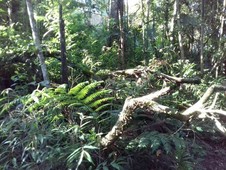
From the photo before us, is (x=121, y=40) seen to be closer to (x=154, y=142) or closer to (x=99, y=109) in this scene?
(x=99, y=109)

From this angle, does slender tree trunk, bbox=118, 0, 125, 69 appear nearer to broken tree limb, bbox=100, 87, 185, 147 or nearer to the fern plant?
the fern plant

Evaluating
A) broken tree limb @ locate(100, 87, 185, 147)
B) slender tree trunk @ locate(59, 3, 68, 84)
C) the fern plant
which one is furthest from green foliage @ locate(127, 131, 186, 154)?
slender tree trunk @ locate(59, 3, 68, 84)

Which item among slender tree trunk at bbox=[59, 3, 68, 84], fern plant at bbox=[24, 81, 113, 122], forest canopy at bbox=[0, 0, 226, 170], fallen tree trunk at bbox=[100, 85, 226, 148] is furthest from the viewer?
slender tree trunk at bbox=[59, 3, 68, 84]

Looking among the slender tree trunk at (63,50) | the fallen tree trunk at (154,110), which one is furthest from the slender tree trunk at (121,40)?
the fallen tree trunk at (154,110)

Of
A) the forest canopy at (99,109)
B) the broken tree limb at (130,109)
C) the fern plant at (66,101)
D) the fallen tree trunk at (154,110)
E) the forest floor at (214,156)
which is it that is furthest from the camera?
the forest floor at (214,156)

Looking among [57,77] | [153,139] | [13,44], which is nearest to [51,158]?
[153,139]

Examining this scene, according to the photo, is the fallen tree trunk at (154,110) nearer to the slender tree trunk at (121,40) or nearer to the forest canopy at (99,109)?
the forest canopy at (99,109)

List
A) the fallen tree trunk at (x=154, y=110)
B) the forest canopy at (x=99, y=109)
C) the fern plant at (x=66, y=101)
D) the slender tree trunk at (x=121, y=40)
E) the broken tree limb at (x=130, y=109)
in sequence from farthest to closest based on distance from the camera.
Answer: the slender tree trunk at (x=121, y=40), the fern plant at (x=66, y=101), the forest canopy at (x=99, y=109), the broken tree limb at (x=130, y=109), the fallen tree trunk at (x=154, y=110)

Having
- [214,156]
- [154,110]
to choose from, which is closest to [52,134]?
[154,110]

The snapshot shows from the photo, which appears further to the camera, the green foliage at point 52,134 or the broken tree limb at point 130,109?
the green foliage at point 52,134

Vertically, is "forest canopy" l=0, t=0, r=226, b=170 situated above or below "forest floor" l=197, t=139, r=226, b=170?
above

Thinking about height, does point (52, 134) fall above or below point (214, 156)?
above

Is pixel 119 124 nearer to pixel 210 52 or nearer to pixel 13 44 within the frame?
pixel 13 44

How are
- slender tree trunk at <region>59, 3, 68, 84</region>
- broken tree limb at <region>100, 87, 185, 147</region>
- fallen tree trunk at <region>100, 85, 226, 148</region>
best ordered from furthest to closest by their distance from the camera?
1. slender tree trunk at <region>59, 3, 68, 84</region>
2. broken tree limb at <region>100, 87, 185, 147</region>
3. fallen tree trunk at <region>100, 85, 226, 148</region>
